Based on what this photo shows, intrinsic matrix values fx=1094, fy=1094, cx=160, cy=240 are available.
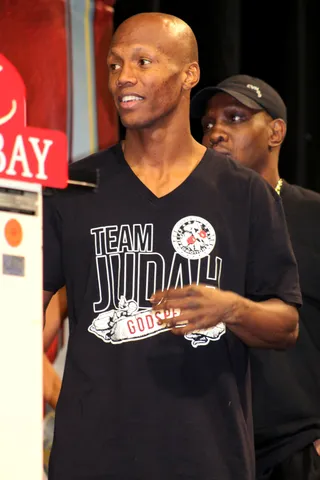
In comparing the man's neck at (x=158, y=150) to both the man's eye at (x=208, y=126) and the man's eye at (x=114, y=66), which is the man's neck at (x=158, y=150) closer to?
the man's eye at (x=114, y=66)

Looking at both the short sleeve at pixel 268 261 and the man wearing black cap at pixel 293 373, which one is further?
the man wearing black cap at pixel 293 373

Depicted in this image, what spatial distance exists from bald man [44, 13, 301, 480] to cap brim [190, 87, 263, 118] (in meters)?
0.62

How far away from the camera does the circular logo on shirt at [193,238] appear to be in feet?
5.23

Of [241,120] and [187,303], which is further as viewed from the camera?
[241,120]

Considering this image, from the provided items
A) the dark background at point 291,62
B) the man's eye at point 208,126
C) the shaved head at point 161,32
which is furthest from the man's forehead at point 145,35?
the dark background at point 291,62

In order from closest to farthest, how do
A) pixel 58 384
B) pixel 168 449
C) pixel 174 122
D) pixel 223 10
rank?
pixel 168 449, pixel 174 122, pixel 58 384, pixel 223 10

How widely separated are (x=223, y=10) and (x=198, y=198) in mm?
1360

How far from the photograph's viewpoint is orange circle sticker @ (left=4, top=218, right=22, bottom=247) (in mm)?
1054

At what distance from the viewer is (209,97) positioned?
7.95 feet

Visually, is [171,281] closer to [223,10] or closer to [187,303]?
[187,303]

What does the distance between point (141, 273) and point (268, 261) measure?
0.21m

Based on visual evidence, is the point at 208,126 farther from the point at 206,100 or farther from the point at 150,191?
the point at 150,191

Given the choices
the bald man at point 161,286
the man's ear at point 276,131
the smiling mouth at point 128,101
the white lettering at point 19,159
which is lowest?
the bald man at point 161,286

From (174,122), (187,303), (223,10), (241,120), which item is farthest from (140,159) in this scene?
(223,10)
